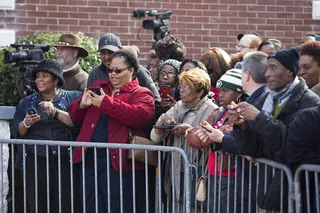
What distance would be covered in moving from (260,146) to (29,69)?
122 inches

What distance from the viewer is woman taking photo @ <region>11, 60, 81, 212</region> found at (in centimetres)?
768

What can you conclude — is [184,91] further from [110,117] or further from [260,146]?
[260,146]

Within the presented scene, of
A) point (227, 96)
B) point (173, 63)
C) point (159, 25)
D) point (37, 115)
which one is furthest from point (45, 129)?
point (159, 25)

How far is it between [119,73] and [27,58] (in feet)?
4.00

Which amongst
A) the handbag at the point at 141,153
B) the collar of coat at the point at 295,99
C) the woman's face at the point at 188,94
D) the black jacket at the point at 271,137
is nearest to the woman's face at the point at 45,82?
the handbag at the point at 141,153

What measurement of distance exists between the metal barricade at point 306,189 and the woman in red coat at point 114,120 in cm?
215

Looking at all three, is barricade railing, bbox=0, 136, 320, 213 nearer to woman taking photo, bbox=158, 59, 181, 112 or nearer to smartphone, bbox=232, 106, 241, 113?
smartphone, bbox=232, 106, 241, 113

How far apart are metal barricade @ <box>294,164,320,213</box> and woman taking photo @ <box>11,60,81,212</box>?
2.84 metres

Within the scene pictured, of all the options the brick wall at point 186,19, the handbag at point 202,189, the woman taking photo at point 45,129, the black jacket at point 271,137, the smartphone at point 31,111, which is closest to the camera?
the black jacket at point 271,137

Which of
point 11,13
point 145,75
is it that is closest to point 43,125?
point 145,75

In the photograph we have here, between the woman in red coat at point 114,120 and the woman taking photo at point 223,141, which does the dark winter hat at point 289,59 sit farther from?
the woman in red coat at point 114,120

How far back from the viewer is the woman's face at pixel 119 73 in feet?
24.8

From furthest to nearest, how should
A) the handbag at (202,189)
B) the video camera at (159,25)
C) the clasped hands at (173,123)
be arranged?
the video camera at (159,25), the clasped hands at (173,123), the handbag at (202,189)

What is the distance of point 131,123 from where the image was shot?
738 centimetres
